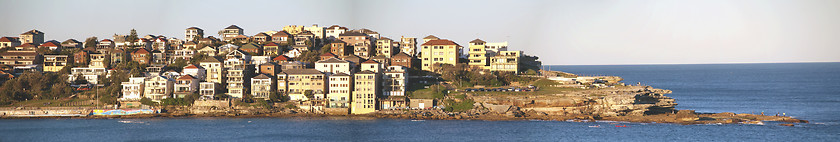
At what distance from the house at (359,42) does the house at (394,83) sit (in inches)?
357

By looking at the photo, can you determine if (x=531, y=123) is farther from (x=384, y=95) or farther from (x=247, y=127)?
(x=247, y=127)

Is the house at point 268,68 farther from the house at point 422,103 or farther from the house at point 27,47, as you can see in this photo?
the house at point 27,47

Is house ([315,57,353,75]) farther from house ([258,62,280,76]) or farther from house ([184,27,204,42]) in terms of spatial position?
house ([184,27,204,42])

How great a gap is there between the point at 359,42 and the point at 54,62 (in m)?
19.8

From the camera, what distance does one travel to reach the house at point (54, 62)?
52138 millimetres

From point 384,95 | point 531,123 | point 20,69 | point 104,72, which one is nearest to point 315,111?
point 384,95

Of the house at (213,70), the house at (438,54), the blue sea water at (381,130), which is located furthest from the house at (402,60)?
the blue sea water at (381,130)

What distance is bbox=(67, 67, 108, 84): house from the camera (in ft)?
159

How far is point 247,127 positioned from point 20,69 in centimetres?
2199

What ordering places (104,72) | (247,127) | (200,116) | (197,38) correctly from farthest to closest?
(197,38) → (104,72) → (200,116) → (247,127)

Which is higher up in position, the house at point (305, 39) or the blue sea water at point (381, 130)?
the house at point (305, 39)

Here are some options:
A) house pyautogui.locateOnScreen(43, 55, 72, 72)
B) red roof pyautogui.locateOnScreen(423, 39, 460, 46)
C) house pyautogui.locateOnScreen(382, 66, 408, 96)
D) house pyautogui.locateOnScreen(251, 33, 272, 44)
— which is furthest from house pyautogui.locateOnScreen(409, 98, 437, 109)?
house pyautogui.locateOnScreen(43, 55, 72, 72)

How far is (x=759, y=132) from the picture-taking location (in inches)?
1337

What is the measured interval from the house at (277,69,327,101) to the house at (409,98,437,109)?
493cm
